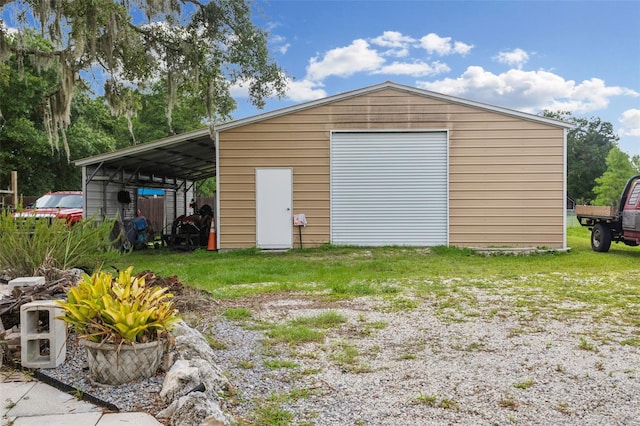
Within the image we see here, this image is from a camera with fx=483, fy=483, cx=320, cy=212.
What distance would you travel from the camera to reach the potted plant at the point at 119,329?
112 inches

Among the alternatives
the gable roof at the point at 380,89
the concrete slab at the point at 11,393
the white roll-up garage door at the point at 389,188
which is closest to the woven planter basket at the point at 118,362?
the concrete slab at the point at 11,393

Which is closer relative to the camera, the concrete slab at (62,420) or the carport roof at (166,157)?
the concrete slab at (62,420)

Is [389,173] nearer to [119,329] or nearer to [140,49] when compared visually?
[140,49]

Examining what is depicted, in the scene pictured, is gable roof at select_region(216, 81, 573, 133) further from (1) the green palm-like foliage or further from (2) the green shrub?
(1) the green palm-like foliage

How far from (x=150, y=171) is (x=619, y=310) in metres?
13.2

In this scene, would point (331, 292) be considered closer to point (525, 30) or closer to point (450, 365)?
point (450, 365)

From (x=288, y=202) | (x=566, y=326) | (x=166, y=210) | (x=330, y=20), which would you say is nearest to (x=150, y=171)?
(x=166, y=210)

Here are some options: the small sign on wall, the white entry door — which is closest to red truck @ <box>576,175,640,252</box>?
the small sign on wall

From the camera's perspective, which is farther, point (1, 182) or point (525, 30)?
point (1, 182)

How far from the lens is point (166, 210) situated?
1777 centimetres

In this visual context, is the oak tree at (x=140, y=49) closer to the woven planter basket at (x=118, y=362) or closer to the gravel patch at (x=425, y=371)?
the gravel patch at (x=425, y=371)

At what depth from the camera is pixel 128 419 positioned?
2.44 meters

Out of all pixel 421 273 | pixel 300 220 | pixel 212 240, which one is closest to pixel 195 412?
pixel 421 273

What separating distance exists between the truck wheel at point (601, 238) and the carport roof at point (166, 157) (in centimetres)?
939
